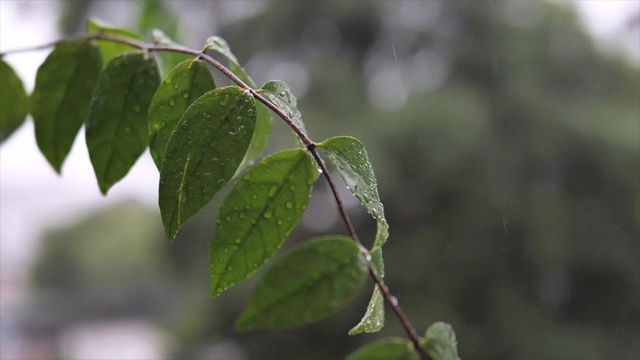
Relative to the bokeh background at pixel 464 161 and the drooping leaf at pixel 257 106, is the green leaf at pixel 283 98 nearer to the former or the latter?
the drooping leaf at pixel 257 106

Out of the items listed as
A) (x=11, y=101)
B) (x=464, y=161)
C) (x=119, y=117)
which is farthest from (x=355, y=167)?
(x=464, y=161)

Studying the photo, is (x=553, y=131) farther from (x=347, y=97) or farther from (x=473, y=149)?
(x=347, y=97)

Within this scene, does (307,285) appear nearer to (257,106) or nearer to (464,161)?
(257,106)

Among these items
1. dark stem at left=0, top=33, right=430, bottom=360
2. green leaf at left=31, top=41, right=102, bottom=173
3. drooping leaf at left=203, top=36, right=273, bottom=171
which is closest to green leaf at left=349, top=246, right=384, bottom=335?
dark stem at left=0, top=33, right=430, bottom=360

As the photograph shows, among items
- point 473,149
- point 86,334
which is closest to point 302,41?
point 473,149

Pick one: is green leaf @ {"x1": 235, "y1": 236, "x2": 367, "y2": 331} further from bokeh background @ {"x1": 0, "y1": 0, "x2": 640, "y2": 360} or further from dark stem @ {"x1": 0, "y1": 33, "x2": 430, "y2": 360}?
bokeh background @ {"x1": 0, "y1": 0, "x2": 640, "y2": 360}
